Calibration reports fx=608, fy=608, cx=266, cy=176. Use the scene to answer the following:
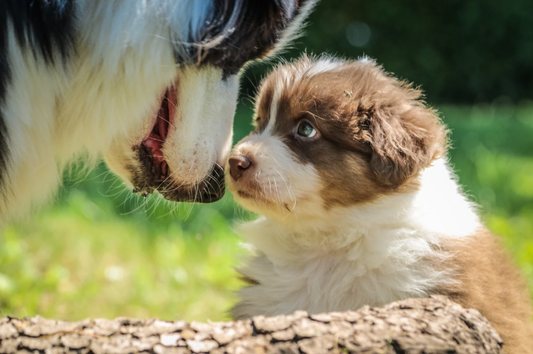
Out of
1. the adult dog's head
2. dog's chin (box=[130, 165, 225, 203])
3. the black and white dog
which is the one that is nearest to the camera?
the black and white dog

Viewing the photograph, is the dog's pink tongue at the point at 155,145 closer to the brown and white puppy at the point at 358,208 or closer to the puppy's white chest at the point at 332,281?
the brown and white puppy at the point at 358,208

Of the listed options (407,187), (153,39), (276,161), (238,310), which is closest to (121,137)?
(153,39)

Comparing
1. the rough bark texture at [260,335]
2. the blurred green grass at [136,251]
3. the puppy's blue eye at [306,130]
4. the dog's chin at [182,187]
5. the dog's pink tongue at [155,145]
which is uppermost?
the puppy's blue eye at [306,130]

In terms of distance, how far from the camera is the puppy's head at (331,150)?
7.43ft

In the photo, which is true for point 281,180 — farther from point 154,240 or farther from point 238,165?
point 154,240

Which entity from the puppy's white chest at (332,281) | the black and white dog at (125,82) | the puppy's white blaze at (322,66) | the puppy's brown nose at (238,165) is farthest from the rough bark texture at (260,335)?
the puppy's white blaze at (322,66)

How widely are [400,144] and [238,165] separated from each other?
0.61 metres

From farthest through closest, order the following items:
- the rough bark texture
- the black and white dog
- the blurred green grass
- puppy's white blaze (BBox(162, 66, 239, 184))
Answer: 1. the blurred green grass
2. puppy's white blaze (BBox(162, 66, 239, 184))
3. the black and white dog
4. the rough bark texture

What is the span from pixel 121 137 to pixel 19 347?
3.01 ft

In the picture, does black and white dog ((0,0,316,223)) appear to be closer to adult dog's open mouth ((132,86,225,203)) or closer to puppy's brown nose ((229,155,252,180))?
adult dog's open mouth ((132,86,225,203))

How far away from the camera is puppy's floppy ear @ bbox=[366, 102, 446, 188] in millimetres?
2232

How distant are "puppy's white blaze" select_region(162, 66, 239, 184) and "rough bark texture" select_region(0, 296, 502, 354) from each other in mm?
785

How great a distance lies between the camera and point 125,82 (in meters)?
2.04

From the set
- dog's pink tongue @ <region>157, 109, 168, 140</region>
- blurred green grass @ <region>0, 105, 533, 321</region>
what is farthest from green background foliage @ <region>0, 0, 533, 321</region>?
dog's pink tongue @ <region>157, 109, 168, 140</region>
